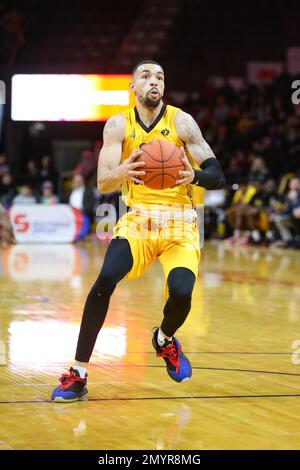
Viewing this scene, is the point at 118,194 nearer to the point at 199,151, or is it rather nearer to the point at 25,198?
the point at 25,198

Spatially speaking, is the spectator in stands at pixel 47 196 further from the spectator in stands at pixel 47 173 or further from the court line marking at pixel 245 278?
the court line marking at pixel 245 278

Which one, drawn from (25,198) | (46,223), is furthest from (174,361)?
(25,198)

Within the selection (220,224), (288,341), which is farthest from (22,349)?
(220,224)

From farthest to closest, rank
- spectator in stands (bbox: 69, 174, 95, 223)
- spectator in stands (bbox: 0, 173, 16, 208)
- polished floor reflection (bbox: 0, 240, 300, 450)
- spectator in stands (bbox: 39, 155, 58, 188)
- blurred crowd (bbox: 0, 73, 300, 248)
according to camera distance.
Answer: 1. spectator in stands (bbox: 39, 155, 58, 188)
2. spectator in stands (bbox: 0, 173, 16, 208)
3. spectator in stands (bbox: 69, 174, 95, 223)
4. blurred crowd (bbox: 0, 73, 300, 248)
5. polished floor reflection (bbox: 0, 240, 300, 450)

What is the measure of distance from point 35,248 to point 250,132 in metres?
7.81

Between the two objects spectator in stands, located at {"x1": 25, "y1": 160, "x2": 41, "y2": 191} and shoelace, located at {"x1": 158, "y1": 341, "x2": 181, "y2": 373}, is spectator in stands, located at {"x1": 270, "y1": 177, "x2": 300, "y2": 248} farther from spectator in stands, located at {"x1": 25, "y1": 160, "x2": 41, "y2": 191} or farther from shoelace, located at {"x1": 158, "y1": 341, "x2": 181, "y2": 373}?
shoelace, located at {"x1": 158, "y1": 341, "x2": 181, "y2": 373}

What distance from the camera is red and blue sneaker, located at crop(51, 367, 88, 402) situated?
5.03 m

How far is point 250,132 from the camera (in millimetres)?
22969

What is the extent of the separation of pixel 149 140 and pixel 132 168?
0.44 meters

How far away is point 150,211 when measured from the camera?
5.60 m

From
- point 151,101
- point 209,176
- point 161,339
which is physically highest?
point 151,101

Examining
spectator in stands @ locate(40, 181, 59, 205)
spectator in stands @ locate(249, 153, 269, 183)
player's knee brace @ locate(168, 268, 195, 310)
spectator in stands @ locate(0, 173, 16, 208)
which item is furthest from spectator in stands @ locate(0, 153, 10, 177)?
player's knee brace @ locate(168, 268, 195, 310)

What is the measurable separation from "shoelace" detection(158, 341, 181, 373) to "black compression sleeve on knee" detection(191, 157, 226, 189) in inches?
40.2

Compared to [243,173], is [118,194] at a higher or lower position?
lower
